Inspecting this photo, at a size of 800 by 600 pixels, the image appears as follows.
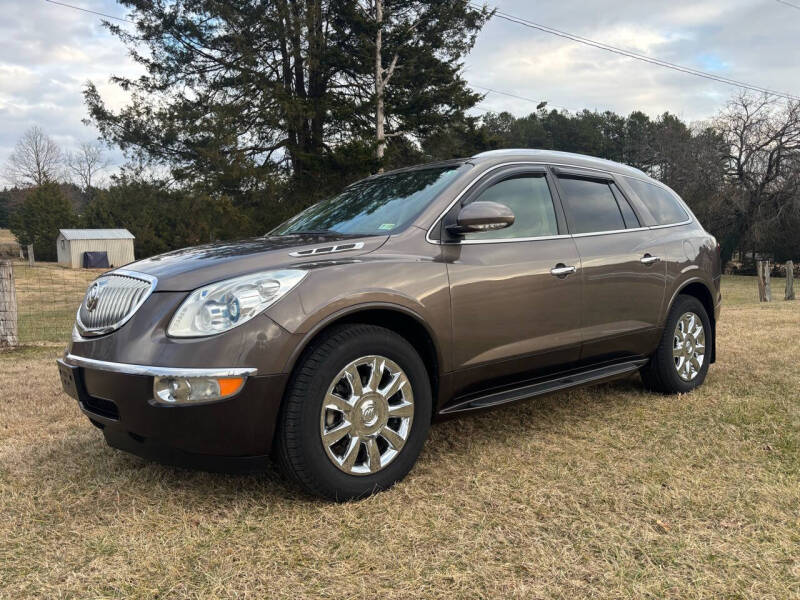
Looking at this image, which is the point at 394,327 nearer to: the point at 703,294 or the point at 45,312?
the point at 703,294

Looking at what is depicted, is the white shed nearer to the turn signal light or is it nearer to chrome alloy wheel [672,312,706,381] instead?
chrome alloy wheel [672,312,706,381]

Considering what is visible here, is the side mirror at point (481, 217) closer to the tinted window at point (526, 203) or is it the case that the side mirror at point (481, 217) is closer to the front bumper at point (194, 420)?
the tinted window at point (526, 203)

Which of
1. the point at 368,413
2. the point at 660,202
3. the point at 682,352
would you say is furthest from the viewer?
the point at 660,202

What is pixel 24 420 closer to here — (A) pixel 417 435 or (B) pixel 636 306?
(A) pixel 417 435

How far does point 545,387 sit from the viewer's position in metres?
3.70

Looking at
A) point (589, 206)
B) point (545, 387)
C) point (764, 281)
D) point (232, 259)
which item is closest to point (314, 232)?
point (232, 259)

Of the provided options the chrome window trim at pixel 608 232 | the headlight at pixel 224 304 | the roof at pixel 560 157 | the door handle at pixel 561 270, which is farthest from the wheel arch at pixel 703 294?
the headlight at pixel 224 304

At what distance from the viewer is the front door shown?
3316 mm

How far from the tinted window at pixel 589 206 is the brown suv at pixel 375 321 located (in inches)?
0.6

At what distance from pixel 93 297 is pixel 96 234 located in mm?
46932

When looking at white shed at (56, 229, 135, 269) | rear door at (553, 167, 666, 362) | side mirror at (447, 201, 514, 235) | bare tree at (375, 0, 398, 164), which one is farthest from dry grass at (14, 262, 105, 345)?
white shed at (56, 229, 135, 269)

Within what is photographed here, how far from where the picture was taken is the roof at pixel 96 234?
147 ft

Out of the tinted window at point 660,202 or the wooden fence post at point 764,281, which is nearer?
the tinted window at point 660,202

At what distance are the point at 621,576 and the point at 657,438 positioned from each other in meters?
1.67
